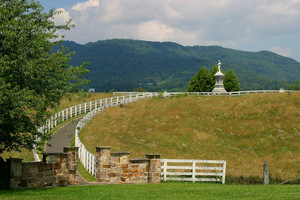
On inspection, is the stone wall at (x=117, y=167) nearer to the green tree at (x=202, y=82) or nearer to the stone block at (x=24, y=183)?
the stone block at (x=24, y=183)

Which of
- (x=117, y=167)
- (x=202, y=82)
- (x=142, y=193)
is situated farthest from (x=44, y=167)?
(x=202, y=82)

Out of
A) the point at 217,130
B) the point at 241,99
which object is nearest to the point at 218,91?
the point at 241,99

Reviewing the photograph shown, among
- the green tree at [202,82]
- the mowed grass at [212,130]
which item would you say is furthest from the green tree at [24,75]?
the green tree at [202,82]

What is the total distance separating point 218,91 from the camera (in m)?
69.4

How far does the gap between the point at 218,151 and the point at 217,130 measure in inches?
279

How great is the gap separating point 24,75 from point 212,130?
102 feet

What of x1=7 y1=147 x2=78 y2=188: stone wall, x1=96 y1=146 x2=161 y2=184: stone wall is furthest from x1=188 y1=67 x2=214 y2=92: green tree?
x1=7 y1=147 x2=78 y2=188: stone wall

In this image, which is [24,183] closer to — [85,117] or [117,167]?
[117,167]

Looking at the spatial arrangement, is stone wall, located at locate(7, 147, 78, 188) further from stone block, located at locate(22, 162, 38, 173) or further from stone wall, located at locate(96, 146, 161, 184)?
stone wall, located at locate(96, 146, 161, 184)

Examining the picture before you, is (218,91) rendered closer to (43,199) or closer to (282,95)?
(282,95)

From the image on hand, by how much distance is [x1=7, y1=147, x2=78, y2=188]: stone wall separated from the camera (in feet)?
51.5

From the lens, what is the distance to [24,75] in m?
16.2

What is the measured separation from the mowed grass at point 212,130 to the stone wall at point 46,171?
14833 mm

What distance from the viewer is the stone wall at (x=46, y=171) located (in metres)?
15.7
